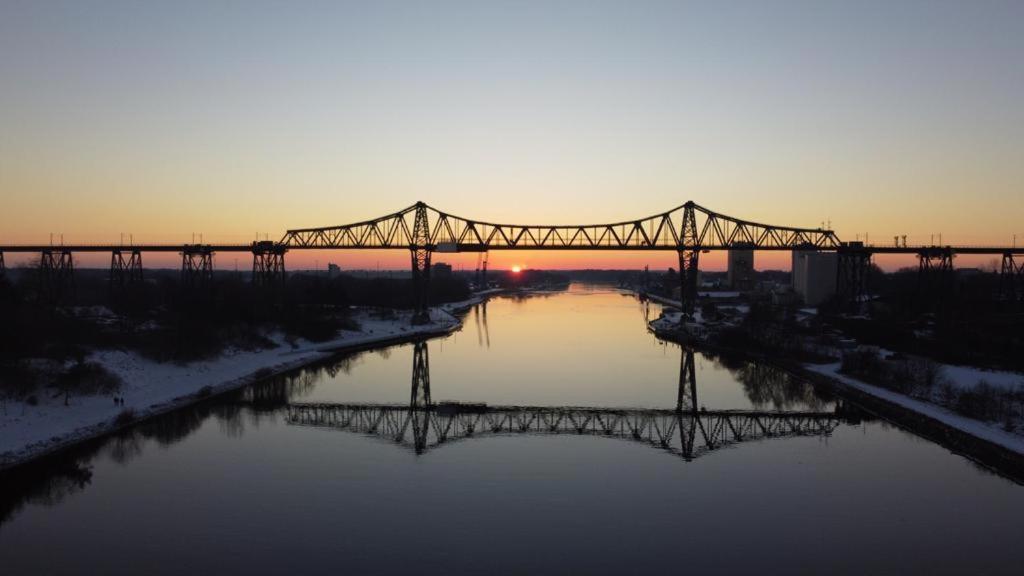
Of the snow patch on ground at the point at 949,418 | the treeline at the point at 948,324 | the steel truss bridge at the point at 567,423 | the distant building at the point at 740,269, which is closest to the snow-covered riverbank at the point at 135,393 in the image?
the steel truss bridge at the point at 567,423

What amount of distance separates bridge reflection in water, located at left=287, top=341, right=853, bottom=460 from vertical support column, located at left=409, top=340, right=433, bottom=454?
0.14 ft

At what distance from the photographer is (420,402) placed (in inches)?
1467

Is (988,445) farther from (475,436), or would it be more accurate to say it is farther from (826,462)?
(475,436)

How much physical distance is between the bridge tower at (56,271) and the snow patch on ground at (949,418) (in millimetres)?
66567

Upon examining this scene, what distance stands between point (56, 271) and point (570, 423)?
68.1m

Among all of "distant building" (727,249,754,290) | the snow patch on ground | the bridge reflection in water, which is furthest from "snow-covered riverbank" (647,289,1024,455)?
"distant building" (727,249,754,290)

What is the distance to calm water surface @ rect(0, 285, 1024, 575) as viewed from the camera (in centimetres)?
1688

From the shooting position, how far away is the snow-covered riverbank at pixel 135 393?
26625mm

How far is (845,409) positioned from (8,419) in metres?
34.4

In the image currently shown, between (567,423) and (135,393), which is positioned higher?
(135,393)

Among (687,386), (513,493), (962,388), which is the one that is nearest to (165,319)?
(687,386)

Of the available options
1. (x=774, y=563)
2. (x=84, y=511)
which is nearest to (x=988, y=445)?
(x=774, y=563)

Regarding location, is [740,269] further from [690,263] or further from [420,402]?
[420,402]

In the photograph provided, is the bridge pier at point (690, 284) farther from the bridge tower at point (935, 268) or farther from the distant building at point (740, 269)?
the distant building at point (740, 269)
